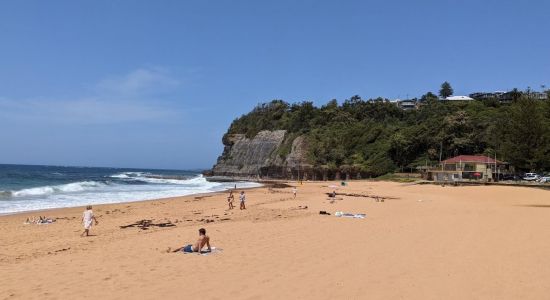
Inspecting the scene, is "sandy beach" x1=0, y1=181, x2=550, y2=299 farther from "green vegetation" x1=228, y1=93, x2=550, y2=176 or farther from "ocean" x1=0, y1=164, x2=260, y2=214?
"green vegetation" x1=228, y1=93, x2=550, y2=176

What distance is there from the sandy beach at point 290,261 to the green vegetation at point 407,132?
3767cm

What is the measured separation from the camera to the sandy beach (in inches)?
316

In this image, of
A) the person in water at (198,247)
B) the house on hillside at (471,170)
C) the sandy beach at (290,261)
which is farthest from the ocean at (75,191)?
the house on hillside at (471,170)

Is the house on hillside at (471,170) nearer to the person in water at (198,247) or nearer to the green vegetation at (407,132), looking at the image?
the green vegetation at (407,132)

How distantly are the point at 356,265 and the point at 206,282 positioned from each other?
11.2ft

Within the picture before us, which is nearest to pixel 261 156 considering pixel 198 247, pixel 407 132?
pixel 407 132

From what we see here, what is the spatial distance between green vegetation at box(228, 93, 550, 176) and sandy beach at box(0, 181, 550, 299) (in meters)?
37.7

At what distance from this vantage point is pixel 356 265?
9969 millimetres

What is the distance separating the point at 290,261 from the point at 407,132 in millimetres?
82844

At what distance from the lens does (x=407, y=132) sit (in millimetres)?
→ 88875

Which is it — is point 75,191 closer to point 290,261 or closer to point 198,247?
point 198,247

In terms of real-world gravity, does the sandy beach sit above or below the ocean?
above

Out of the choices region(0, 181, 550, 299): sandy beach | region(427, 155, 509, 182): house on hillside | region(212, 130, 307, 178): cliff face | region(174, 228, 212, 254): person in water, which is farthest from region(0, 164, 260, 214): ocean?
region(212, 130, 307, 178): cliff face

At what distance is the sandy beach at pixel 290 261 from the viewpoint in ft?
26.4
